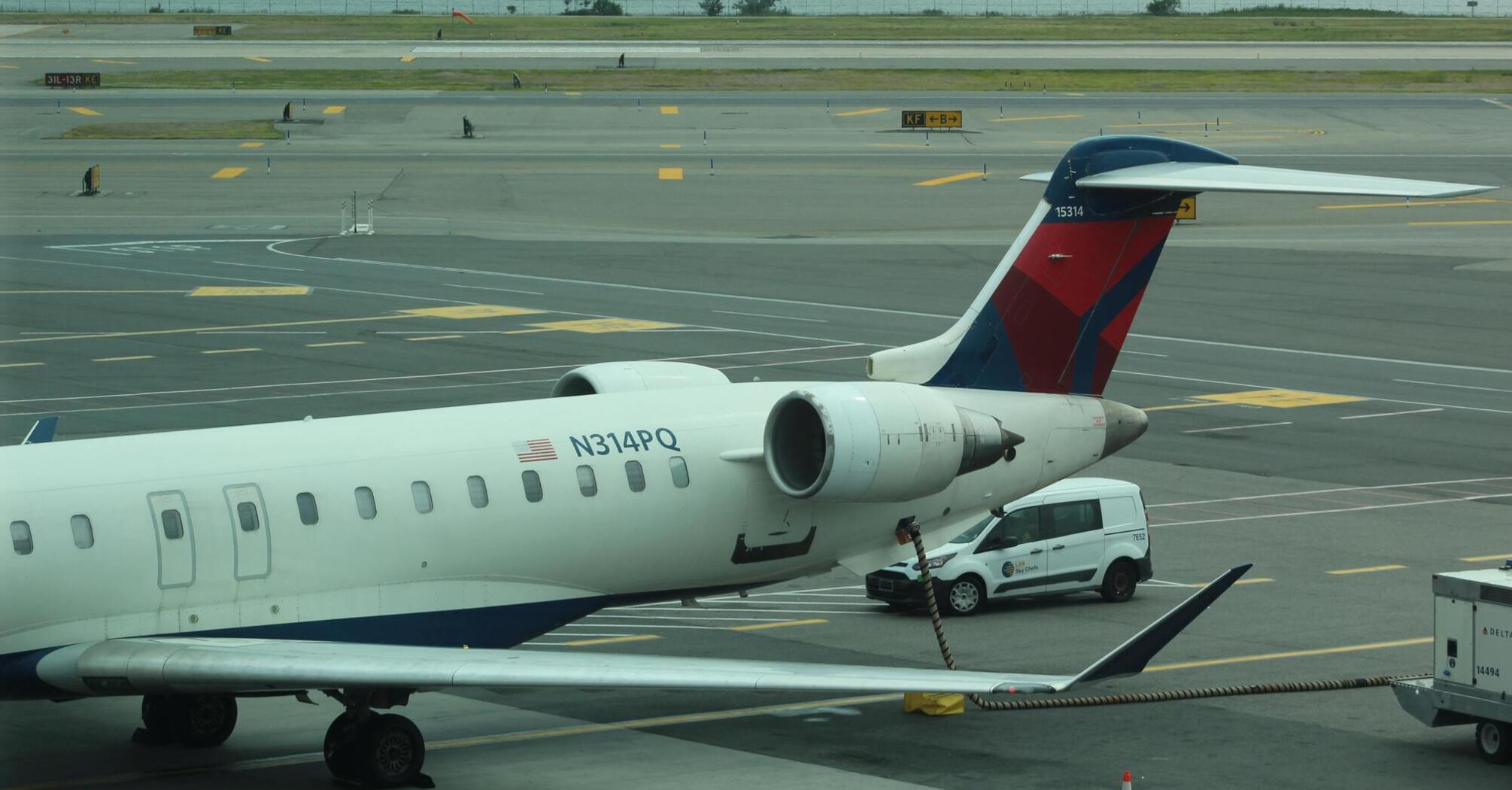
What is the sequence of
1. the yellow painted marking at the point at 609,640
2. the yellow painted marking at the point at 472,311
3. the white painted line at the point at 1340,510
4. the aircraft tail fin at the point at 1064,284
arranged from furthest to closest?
1. the yellow painted marking at the point at 472,311
2. the white painted line at the point at 1340,510
3. the yellow painted marking at the point at 609,640
4. the aircraft tail fin at the point at 1064,284

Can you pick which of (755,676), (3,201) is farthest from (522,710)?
(3,201)

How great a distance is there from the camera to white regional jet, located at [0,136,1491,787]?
63.0 ft

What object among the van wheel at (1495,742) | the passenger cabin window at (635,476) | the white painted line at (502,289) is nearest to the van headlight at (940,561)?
the passenger cabin window at (635,476)

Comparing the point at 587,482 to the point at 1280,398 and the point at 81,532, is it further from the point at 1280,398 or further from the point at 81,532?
the point at 1280,398

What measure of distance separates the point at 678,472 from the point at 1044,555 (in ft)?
29.1

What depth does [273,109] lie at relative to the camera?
116 metres

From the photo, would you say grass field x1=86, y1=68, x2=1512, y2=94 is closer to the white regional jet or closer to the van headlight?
the van headlight

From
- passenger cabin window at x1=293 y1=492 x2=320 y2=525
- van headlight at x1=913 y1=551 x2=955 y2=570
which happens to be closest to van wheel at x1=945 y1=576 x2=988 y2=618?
van headlight at x1=913 y1=551 x2=955 y2=570

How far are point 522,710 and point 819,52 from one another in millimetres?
144108

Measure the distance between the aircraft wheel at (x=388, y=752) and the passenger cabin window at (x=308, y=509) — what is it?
92.7 inches

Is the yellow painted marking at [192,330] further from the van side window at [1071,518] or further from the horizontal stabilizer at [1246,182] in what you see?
the horizontal stabilizer at [1246,182]

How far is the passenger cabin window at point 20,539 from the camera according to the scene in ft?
63.1

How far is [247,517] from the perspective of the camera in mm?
20453

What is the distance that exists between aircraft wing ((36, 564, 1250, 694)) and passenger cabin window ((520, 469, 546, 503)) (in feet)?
9.06
